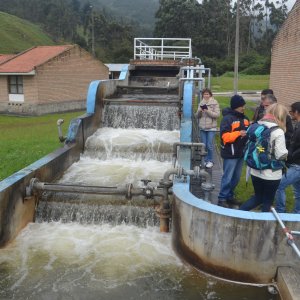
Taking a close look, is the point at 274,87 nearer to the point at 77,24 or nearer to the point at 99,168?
the point at 99,168

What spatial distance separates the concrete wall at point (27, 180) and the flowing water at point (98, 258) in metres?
0.17

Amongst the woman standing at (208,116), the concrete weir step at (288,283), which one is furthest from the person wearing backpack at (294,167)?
the woman standing at (208,116)

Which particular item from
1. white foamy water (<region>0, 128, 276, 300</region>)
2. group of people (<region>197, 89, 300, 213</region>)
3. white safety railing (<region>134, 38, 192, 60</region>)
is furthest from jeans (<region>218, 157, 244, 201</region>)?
white safety railing (<region>134, 38, 192, 60</region>)

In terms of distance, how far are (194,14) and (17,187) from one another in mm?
63319

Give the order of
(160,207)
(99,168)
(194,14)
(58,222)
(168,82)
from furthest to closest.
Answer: (194,14)
(168,82)
(99,168)
(58,222)
(160,207)

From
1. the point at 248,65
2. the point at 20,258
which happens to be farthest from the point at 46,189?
the point at 248,65

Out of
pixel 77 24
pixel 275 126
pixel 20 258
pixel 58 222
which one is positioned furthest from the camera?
pixel 77 24

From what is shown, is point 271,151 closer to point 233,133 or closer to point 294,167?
point 294,167

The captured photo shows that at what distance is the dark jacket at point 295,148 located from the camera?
5.29 m

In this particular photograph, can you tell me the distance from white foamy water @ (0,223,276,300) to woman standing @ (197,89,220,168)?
2.47 m

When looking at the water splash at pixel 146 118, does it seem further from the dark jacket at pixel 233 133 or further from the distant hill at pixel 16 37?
the distant hill at pixel 16 37

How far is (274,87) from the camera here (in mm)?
17141

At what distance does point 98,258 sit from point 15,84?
21.3m

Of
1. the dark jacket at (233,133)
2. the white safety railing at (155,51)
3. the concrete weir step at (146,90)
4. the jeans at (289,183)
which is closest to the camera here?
the jeans at (289,183)
